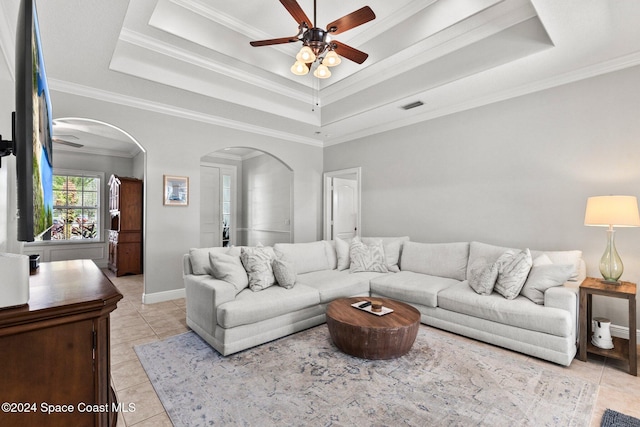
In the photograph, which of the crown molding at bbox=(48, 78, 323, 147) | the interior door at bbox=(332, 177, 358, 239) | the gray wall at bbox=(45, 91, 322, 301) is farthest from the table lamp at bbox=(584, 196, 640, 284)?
the gray wall at bbox=(45, 91, 322, 301)

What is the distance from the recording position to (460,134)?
4.18 meters

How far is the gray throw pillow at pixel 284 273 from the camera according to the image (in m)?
3.24

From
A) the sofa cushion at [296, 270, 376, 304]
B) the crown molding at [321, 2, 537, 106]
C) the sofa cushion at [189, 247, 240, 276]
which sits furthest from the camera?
the sofa cushion at [296, 270, 376, 304]

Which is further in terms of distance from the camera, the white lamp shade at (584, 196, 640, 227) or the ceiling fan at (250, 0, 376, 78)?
the white lamp shade at (584, 196, 640, 227)

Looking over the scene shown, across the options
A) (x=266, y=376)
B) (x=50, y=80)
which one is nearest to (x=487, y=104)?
(x=266, y=376)

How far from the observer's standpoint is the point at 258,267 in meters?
3.20

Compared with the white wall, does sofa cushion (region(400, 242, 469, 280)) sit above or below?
below

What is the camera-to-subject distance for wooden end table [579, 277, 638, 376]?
241 cm

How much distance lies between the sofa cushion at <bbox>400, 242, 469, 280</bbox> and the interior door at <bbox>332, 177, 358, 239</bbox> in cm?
202

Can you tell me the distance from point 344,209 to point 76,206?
5979mm

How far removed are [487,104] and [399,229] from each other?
2.11 m

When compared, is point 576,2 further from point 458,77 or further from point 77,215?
point 77,215

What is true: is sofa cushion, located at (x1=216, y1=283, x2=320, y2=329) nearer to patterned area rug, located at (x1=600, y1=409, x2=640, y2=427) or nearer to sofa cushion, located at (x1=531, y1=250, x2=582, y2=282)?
patterned area rug, located at (x1=600, y1=409, x2=640, y2=427)

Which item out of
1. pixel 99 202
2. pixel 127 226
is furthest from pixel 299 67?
pixel 99 202
